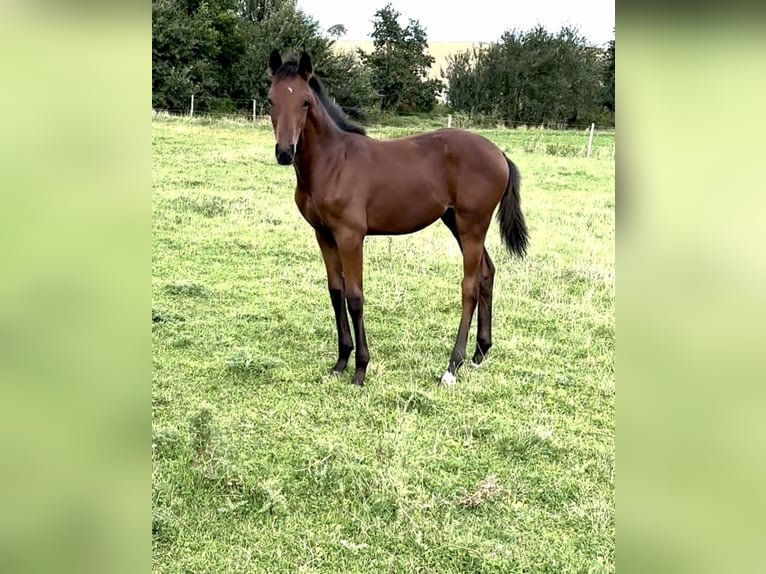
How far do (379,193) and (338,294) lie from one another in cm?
86

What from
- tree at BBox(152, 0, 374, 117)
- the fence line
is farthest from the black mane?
tree at BBox(152, 0, 374, 117)

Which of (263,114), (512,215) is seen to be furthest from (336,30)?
(512,215)

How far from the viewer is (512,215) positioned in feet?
16.9

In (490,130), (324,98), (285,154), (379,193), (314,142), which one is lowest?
(379,193)

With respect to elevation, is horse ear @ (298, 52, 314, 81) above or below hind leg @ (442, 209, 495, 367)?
above

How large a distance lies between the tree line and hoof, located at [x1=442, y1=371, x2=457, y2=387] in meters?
23.5

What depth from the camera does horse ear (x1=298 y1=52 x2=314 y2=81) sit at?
3938 mm

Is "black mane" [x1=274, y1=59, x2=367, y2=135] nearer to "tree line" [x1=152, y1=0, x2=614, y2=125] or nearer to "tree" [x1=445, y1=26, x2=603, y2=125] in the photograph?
"tree line" [x1=152, y1=0, x2=614, y2=125]

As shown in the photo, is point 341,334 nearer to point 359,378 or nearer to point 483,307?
point 359,378

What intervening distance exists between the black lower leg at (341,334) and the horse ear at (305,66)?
1.62 meters

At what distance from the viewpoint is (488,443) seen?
361 cm

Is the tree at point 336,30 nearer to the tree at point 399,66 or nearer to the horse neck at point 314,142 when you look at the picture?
the tree at point 399,66

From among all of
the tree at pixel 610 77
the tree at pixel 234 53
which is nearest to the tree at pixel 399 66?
the tree at pixel 234 53
